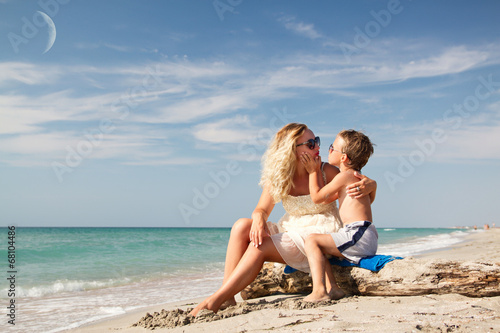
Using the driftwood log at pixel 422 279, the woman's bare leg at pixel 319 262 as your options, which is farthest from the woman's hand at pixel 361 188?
the driftwood log at pixel 422 279

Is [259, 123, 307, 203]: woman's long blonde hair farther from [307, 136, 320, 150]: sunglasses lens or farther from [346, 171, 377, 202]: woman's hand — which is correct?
[346, 171, 377, 202]: woman's hand

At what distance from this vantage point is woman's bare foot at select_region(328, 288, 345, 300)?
12.5ft

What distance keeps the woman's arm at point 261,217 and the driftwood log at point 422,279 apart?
3.07 ft

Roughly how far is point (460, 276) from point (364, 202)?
1.08 metres

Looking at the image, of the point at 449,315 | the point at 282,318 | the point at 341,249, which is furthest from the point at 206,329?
the point at 449,315

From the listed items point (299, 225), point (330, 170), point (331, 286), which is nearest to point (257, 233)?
point (299, 225)

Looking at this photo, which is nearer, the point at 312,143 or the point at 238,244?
the point at 238,244

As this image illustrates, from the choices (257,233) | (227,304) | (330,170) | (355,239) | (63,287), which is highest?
(330,170)

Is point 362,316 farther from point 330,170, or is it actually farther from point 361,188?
point 330,170

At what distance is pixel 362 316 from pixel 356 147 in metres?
1.70

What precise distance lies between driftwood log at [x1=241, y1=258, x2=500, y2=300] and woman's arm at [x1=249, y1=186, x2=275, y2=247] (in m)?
0.93

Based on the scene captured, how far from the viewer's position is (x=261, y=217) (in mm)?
3971

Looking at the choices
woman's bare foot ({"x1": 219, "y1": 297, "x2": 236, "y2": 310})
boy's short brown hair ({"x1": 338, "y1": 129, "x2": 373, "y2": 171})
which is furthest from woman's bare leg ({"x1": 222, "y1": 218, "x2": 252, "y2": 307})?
boy's short brown hair ({"x1": 338, "y1": 129, "x2": 373, "y2": 171})

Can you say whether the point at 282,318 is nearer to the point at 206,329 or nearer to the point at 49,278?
the point at 206,329
